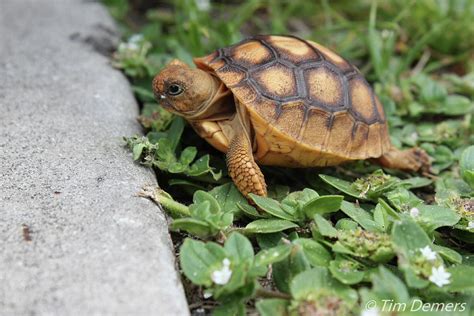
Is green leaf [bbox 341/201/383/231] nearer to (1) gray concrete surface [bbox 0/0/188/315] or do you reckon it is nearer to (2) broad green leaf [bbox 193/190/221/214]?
(2) broad green leaf [bbox 193/190/221/214]

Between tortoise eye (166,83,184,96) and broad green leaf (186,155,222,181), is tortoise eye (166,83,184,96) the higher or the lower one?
the higher one

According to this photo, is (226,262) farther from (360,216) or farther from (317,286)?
(360,216)

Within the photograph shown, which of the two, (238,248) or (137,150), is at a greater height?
(238,248)

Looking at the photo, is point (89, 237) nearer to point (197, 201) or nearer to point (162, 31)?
point (197, 201)

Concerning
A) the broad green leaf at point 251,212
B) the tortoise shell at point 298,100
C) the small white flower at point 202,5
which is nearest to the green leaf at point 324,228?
the broad green leaf at point 251,212

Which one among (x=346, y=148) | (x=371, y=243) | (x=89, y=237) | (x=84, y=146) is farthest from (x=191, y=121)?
(x=371, y=243)

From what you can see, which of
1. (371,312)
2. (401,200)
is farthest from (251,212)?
(371,312)

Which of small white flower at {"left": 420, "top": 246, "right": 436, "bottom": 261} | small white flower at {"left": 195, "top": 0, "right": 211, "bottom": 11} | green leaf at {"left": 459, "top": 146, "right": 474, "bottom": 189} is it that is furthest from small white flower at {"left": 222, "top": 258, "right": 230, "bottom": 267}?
small white flower at {"left": 195, "top": 0, "right": 211, "bottom": 11}
